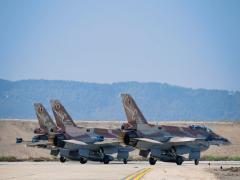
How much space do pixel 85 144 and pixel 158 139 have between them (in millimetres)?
7429

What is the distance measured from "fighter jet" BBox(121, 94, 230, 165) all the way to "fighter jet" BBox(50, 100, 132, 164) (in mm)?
4598

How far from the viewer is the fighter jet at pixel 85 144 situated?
67.4 meters

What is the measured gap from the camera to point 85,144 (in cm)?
6762

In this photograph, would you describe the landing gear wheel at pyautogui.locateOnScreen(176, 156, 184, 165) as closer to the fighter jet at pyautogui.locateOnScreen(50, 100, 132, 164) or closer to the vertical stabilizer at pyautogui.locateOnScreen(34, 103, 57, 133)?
the fighter jet at pyautogui.locateOnScreen(50, 100, 132, 164)

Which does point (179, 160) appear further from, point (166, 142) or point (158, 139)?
point (158, 139)

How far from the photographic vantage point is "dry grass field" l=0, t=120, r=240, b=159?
92750 millimetres

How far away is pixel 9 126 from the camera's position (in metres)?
113

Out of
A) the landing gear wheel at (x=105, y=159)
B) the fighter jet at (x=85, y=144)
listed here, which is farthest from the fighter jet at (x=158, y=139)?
the landing gear wheel at (x=105, y=159)

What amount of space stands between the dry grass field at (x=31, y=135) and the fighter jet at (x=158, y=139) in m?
26.2

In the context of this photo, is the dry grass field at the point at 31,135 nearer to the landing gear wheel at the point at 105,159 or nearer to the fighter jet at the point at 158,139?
the landing gear wheel at the point at 105,159

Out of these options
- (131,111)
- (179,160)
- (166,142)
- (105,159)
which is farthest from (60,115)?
(179,160)

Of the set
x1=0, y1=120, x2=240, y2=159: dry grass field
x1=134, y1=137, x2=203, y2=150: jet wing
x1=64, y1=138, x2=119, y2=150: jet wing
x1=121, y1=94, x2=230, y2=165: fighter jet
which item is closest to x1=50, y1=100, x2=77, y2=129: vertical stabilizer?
x1=64, y1=138, x2=119, y2=150: jet wing

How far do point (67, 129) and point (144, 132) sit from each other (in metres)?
8.61

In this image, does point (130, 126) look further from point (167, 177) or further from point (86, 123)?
point (86, 123)
